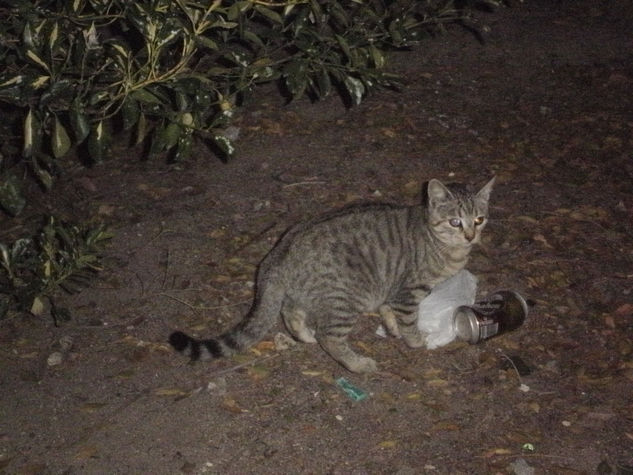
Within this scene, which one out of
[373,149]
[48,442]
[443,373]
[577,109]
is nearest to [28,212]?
[48,442]

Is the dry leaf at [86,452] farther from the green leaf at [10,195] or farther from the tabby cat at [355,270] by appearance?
the green leaf at [10,195]

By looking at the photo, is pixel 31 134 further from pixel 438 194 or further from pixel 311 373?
pixel 438 194

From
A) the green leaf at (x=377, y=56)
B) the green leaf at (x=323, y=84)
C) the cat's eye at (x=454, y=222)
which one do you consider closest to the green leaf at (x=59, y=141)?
the green leaf at (x=323, y=84)

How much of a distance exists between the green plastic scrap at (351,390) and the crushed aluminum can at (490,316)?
3.24 feet

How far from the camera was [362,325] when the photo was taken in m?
5.62

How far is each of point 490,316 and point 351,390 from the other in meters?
1.24

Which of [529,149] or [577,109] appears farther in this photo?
[577,109]

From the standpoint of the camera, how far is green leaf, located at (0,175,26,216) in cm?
338

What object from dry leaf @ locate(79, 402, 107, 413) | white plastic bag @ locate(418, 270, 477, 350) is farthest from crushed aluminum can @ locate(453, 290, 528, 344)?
dry leaf @ locate(79, 402, 107, 413)

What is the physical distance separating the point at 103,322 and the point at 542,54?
25.1 feet

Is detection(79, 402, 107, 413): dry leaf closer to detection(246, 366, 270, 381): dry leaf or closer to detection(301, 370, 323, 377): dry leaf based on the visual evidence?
detection(246, 366, 270, 381): dry leaf

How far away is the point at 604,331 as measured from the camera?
17.8 feet

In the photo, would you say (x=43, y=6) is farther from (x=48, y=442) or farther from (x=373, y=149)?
(x=373, y=149)

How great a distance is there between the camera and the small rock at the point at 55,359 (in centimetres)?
507
